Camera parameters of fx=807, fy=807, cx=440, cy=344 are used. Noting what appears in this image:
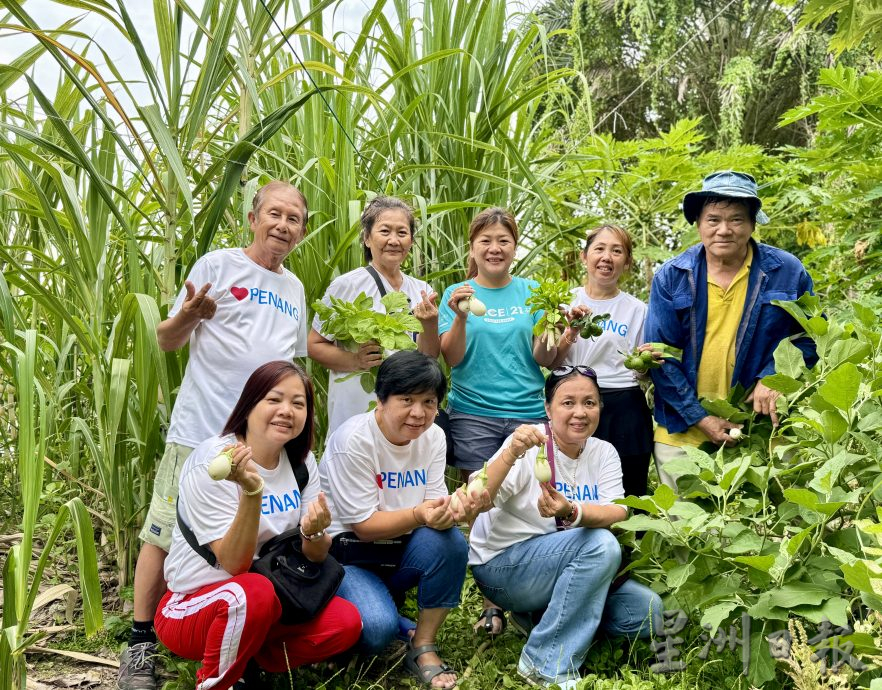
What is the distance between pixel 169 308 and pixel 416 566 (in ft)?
3.51

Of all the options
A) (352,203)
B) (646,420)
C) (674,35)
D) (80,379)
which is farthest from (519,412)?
(674,35)

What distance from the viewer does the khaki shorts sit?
7.42ft

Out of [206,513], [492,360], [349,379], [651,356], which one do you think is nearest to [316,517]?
[206,513]

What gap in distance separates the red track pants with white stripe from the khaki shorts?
214 mm

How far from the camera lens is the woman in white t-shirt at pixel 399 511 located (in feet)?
7.36

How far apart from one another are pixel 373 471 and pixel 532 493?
487 millimetres

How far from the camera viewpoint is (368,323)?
2.38 metres

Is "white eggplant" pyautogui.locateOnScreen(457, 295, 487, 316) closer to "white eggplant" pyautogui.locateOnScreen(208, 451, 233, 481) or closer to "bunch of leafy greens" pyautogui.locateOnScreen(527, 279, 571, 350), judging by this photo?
"bunch of leafy greens" pyautogui.locateOnScreen(527, 279, 571, 350)

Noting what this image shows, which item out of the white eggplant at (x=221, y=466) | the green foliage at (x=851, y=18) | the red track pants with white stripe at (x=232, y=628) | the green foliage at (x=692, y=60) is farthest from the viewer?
the green foliage at (x=692, y=60)

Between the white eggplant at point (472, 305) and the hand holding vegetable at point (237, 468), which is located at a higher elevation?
the white eggplant at point (472, 305)

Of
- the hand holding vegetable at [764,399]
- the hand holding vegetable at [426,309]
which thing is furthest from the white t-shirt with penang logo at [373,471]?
the hand holding vegetable at [764,399]

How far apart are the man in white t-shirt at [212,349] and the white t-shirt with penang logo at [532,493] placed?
789 millimetres

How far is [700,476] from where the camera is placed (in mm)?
2107

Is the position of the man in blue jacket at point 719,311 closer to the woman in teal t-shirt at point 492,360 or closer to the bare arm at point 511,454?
the woman in teal t-shirt at point 492,360
